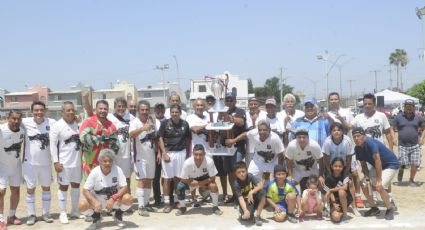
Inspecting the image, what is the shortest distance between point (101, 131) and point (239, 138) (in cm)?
242

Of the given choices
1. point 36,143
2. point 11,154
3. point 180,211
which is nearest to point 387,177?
point 180,211

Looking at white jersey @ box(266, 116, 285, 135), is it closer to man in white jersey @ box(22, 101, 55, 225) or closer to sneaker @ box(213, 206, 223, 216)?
sneaker @ box(213, 206, 223, 216)

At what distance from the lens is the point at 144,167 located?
750 cm

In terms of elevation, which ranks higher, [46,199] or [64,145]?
[64,145]

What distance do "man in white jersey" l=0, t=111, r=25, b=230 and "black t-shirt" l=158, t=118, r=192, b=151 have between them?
7.65 ft

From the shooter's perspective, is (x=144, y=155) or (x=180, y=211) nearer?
(x=180, y=211)

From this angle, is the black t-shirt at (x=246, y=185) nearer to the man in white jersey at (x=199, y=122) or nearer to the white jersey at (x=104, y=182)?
the man in white jersey at (x=199, y=122)

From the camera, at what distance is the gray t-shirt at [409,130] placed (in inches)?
373

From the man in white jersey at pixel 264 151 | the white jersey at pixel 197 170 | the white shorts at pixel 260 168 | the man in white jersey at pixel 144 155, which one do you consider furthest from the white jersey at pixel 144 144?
the white shorts at pixel 260 168

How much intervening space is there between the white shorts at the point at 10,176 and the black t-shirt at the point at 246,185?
3.55 m

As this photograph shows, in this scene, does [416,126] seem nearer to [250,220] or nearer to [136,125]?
[250,220]

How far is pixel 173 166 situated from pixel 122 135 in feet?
3.49

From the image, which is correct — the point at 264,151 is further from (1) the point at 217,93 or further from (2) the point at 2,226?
(2) the point at 2,226

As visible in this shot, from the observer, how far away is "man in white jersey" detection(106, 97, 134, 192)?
7410mm
